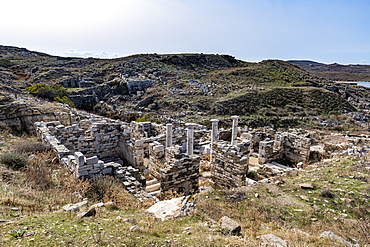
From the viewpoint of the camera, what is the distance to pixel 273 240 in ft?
11.8

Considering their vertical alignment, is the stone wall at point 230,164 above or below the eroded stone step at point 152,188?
above

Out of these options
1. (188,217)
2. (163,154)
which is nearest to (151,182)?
(163,154)

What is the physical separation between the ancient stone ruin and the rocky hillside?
14997 millimetres

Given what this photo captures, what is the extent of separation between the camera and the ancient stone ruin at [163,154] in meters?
7.41

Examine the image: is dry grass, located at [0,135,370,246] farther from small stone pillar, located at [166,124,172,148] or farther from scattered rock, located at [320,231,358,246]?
small stone pillar, located at [166,124,172,148]

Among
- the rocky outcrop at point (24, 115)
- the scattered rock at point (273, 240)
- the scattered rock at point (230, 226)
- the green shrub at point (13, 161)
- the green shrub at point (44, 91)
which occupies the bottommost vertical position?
the scattered rock at point (230, 226)

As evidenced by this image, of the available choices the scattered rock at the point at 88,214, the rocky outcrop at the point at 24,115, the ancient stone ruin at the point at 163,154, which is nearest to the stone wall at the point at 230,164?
the ancient stone ruin at the point at 163,154

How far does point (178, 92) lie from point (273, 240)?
37132 mm

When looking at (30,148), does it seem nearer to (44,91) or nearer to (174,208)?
(174,208)

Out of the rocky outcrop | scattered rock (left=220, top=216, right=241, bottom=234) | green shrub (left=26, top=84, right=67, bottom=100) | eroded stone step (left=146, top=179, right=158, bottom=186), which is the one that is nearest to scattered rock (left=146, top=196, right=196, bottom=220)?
scattered rock (left=220, top=216, right=241, bottom=234)

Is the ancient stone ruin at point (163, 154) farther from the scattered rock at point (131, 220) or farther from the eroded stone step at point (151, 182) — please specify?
the scattered rock at point (131, 220)

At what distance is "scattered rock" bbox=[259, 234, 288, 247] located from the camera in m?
3.47

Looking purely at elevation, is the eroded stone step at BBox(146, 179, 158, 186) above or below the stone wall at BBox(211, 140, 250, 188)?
below

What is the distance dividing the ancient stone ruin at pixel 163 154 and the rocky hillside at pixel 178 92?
590 inches
